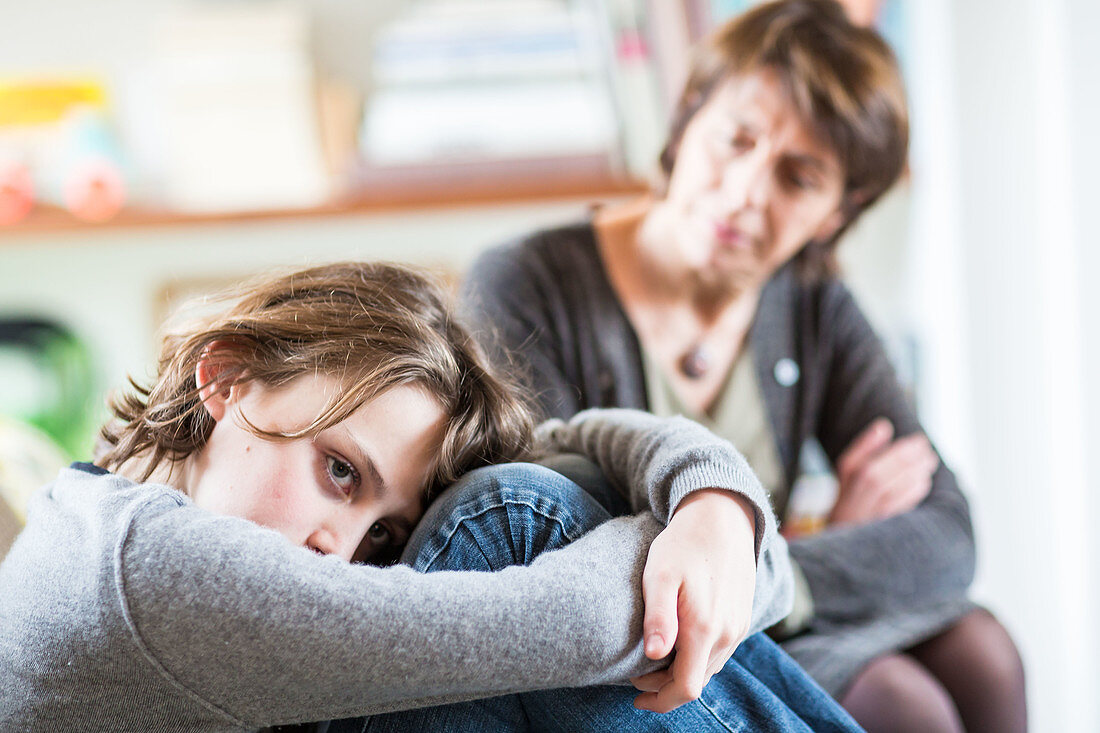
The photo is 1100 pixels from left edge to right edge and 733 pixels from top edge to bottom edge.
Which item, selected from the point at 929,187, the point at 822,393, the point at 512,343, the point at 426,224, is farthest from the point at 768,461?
the point at 426,224

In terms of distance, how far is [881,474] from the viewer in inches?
43.6

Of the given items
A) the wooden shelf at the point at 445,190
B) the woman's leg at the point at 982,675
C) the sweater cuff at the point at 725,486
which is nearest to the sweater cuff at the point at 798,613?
the woman's leg at the point at 982,675

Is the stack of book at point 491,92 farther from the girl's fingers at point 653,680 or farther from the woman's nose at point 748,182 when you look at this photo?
the girl's fingers at point 653,680

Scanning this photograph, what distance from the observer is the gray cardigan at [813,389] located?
36.4 inches

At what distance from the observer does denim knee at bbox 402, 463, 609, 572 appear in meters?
0.62

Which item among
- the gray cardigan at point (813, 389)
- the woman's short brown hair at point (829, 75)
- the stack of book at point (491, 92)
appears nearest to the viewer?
the gray cardigan at point (813, 389)

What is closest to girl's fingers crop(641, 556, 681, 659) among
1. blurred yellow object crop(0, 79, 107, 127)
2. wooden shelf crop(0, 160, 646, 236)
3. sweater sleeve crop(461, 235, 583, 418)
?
sweater sleeve crop(461, 235, 583, 418)

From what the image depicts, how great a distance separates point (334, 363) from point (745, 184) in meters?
0.57

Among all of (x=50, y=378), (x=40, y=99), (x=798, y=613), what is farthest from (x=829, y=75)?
(x=50, y=378)

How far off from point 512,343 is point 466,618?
520 mm

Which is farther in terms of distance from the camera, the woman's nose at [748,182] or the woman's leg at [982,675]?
the woman's nose at [748,182]

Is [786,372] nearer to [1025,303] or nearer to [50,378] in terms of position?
[1025,303]

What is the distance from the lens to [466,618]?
0.52 metres

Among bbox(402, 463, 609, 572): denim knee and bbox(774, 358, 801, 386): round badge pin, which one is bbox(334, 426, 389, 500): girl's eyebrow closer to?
bbox(402, 463, 609, 572): denim knee
